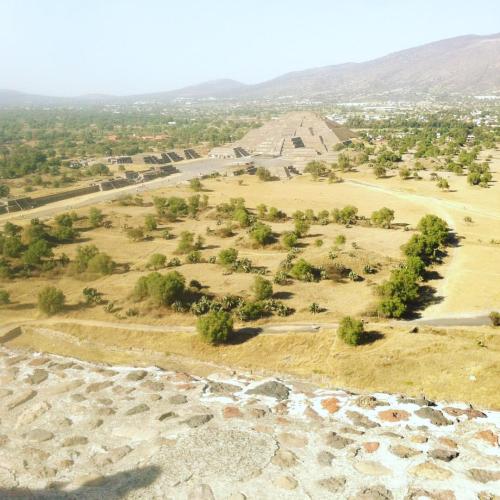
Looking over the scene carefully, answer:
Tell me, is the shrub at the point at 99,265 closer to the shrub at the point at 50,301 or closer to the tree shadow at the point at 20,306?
the tree shadow at the point at 20,306

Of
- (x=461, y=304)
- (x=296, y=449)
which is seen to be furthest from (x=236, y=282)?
(x=296, y=449)

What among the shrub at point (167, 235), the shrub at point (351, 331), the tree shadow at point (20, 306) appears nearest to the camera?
the shrub at point (351, 331)

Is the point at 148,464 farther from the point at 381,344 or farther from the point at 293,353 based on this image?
the point at 381,344

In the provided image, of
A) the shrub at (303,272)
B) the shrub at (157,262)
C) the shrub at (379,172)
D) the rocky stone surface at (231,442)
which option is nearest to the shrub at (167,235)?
the shrub at (157,262)

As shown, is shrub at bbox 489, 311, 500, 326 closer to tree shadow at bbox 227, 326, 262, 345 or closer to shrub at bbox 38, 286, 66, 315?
tree shadow at bbox 227, 326, 262, 345

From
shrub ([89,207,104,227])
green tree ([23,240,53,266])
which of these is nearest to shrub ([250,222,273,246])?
green tree ([23,240,53,266])

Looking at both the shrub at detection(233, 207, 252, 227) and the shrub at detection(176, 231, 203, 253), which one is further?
the shrub at detection(233, 207, 252, 227)
